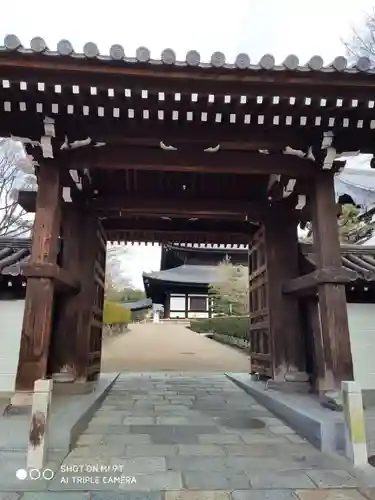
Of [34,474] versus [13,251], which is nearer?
[34,474]

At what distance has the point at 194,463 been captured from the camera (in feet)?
10.00

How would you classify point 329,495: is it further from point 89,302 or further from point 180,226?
point 180,226

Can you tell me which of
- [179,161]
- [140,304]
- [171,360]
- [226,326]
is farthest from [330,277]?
[140,304]

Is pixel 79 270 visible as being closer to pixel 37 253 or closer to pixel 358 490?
pixel 37 253

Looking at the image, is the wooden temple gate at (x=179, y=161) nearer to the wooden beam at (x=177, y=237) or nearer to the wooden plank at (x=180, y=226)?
the wooden plank at (x=180, y=226)

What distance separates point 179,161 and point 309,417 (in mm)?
3141

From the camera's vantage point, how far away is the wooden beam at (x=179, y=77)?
11.7ft

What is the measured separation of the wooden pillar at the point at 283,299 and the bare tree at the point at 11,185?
9.97 m

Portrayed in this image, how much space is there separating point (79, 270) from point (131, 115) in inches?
104

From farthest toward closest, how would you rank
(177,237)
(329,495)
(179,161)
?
1. (177,237)
2. (179,161)
3. (329,495)

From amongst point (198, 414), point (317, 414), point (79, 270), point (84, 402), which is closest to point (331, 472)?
A: point (317, 414)

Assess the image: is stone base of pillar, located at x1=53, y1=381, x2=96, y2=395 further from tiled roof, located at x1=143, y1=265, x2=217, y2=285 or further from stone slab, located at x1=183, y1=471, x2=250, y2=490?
tiled roof, located at x1=143, y1=265, x2=217, y2=285

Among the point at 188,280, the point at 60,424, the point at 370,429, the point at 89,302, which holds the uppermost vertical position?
the point at 188,280

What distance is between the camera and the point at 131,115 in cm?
410
